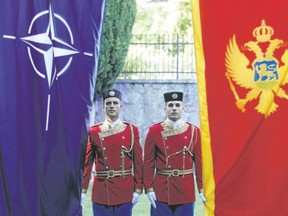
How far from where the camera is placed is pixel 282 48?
5727 mm

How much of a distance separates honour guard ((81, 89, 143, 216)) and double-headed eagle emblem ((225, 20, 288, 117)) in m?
1.44

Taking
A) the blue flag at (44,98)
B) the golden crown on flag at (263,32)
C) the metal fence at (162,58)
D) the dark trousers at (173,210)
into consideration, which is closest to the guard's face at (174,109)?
the dark trousers at (173,210)

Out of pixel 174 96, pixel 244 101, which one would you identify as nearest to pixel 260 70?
pixel 244 101

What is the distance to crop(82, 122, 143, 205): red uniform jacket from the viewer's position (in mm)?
Answer: 6910

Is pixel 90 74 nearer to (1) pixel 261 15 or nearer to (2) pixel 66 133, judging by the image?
(2) pixel 66 133

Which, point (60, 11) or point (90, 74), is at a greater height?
point (60, 11)

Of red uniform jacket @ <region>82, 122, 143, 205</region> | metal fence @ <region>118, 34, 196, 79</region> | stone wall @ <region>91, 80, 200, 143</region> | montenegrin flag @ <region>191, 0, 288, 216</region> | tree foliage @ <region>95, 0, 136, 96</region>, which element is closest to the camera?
montenegrin flag @ <region>191, 0, 288, 216</region>

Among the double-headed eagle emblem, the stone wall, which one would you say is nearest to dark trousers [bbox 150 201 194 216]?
the double-headed eagle emblem

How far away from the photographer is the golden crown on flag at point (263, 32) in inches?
224

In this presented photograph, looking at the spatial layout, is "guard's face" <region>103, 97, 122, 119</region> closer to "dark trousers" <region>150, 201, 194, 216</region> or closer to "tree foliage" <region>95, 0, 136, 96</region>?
"dark trousers" <region>150, 201, 194, 216</region>

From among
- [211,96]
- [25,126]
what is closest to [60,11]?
[25,126]

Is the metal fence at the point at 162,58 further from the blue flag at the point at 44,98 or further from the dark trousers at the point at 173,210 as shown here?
the blue flag at the point at 44,98

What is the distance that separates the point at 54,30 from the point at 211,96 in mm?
1157

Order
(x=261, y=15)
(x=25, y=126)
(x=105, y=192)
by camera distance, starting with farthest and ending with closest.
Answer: (x=105, y=192) → (x=261, y=15) → (x=25, y=126)
